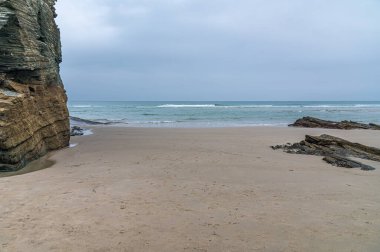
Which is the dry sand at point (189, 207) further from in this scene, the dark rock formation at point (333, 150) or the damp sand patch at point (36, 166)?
the dark rock formation at point (333, 150)

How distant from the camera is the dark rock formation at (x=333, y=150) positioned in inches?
475

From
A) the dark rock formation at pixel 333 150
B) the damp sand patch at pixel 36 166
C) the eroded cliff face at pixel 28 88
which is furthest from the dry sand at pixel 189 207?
the dark rock formation at pixel 333 150

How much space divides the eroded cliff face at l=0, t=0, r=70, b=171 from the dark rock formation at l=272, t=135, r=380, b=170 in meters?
9.42

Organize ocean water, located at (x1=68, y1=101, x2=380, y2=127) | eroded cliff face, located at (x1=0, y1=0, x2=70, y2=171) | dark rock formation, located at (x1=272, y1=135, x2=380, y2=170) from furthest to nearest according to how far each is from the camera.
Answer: ocean water, located at (x1=68, y1=101, x2=380, y2=127), dark rock formation, located at (x1=272, y1=135, x2=380, y2=170), eroded cliff face, located at (x1=0, y1=0, x2=70, y2=171)

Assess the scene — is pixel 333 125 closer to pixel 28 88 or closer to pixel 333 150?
pixel 333 150

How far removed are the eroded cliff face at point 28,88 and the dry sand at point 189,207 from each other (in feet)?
4.00

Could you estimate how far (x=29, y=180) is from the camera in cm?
811

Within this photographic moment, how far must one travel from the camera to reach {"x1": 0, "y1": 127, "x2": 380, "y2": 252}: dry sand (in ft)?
15.7

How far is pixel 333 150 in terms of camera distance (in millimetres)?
13602

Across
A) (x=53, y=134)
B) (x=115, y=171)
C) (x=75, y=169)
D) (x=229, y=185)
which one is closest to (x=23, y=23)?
(x=53, y=134)

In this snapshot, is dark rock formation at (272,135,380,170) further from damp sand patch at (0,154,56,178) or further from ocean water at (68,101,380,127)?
ocean water at (68,101,380,127)

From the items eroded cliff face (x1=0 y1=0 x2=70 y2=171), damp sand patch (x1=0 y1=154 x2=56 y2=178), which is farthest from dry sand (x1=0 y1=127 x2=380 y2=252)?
eroded cliff face (x1=0 y1=0 x2=70 y2=171)

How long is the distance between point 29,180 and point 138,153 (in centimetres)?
505

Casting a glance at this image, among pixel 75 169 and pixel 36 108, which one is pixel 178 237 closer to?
pixel 75 169
